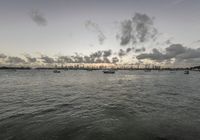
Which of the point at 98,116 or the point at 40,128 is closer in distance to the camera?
the point at 40,128

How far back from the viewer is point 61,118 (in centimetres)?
1438

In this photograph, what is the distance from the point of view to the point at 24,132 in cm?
1084

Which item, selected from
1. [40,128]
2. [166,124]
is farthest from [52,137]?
[166,124]

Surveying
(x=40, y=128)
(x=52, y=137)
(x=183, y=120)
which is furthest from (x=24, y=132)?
(x=183, y=120)

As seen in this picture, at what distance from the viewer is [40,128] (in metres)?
11.6

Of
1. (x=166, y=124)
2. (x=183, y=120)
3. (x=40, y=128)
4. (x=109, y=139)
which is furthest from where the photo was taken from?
(x=183, y=120)

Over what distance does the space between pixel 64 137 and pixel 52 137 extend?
0.80 m

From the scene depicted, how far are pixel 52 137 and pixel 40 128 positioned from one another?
2.22 meters

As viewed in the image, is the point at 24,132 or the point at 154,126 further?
the point at 154,126

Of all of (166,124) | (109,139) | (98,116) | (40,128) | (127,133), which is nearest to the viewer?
(109,139)

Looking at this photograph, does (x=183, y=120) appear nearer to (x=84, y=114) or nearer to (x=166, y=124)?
(x=166, y=124)

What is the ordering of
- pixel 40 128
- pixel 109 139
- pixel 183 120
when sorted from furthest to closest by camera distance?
1. pixel 183 120
2. pixel 40 128
3. pixel 109 139

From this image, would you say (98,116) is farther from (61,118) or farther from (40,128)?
(40,128)

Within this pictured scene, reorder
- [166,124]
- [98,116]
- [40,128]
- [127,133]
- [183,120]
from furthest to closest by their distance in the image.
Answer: [98,116] < [183,120] < [166,124] < [40,128] < [127,133]
